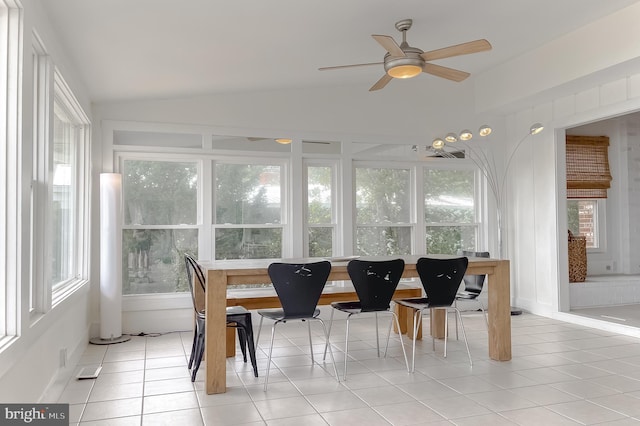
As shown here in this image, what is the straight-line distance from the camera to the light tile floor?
9.87 feet

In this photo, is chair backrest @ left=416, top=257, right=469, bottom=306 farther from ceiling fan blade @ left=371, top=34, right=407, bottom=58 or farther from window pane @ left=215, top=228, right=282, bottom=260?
window pane @ left=215, top=228, right=282, bottom=260

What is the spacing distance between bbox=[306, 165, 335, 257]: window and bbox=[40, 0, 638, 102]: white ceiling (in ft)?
3.78

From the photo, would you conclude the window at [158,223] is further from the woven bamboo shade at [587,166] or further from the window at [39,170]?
the woven bamboo shade at [587,166]

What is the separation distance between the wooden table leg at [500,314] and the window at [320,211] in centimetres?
238

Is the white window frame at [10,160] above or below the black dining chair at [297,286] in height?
above

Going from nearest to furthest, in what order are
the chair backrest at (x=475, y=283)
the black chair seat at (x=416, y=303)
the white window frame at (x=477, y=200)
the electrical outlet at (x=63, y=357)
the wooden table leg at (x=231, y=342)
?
the electrical outlet at (x=63, y=357) < the black chair seat at (x=416, y=303) < the wooden table leg at (x=231, y=342) < the chair backrest at (x=475, y=283) < the white window frame at (x=477, y=200)

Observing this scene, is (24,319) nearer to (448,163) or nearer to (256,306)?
(256,306)

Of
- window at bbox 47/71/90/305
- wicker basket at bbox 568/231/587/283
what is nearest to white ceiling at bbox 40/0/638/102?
window at bbox 47/71/90/305

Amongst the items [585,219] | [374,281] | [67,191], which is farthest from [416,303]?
[585,219]

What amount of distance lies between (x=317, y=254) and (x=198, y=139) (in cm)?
200

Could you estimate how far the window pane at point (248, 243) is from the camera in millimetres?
5844

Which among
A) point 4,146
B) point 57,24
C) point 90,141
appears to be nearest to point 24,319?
point 4,146

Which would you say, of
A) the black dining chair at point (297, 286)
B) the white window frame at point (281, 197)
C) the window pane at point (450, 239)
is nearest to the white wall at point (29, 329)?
the black dining chair at point (297, 286)

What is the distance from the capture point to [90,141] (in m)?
5.18
